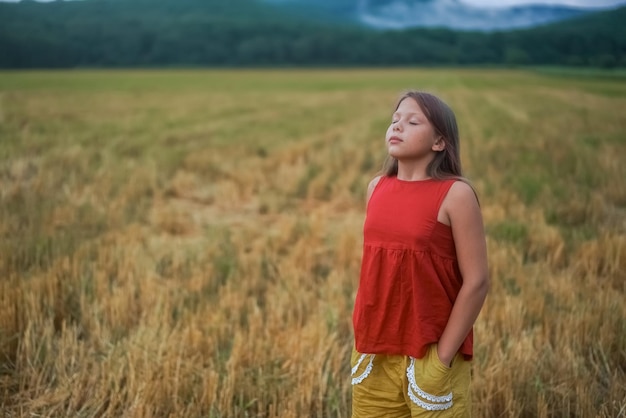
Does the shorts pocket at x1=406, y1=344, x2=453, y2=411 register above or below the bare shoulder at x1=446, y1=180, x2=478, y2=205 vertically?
below

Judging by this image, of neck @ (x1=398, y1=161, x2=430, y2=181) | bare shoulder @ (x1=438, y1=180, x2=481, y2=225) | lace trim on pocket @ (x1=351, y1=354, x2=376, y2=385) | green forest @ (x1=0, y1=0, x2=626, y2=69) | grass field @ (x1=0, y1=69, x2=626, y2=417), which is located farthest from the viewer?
green forest @ (x1=0, y1=0, x2=626, y2=69)

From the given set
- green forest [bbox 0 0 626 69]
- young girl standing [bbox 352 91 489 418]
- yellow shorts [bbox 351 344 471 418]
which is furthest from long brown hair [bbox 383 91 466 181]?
green forest [bbox 0 0 626 69]

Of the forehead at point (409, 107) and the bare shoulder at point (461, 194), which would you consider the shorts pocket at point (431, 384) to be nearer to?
the bare shoulder at point (461, 194)

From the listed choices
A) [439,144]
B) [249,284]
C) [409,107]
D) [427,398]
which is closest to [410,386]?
[427,398]

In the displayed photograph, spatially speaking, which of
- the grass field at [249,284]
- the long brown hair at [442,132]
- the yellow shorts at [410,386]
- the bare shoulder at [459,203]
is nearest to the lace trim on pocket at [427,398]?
the yellow shorts at [410,386]

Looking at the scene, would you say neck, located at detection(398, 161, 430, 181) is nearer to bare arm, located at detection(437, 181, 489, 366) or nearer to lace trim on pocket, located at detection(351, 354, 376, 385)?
bare arm, located at detection(437, 181, 489, 366)

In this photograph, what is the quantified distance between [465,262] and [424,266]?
12 cm

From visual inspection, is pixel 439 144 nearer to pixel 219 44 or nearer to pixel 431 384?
pixel 431 384

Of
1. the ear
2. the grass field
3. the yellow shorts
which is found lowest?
the grass field

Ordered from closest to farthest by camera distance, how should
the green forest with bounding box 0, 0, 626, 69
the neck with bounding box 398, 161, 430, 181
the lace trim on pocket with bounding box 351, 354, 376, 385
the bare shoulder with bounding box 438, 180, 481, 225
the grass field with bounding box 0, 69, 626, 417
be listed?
the bare shoulder with bounding box 438, 180, 481, 225 < the neck with bounding box 398, 161, 430, 181 < the lace trim on pocket with bounding box 351, 354, 376, 385 < the grass field with bounding box 0, 69, 626, 417 < the green forest with bounding box 0, 0, 626, 69

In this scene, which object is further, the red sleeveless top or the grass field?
the grass field

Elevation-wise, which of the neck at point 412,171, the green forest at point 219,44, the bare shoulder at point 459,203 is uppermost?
the green forest at point 219,44

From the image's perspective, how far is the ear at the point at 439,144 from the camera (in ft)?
6.51

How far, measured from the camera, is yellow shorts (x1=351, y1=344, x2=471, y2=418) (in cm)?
194
